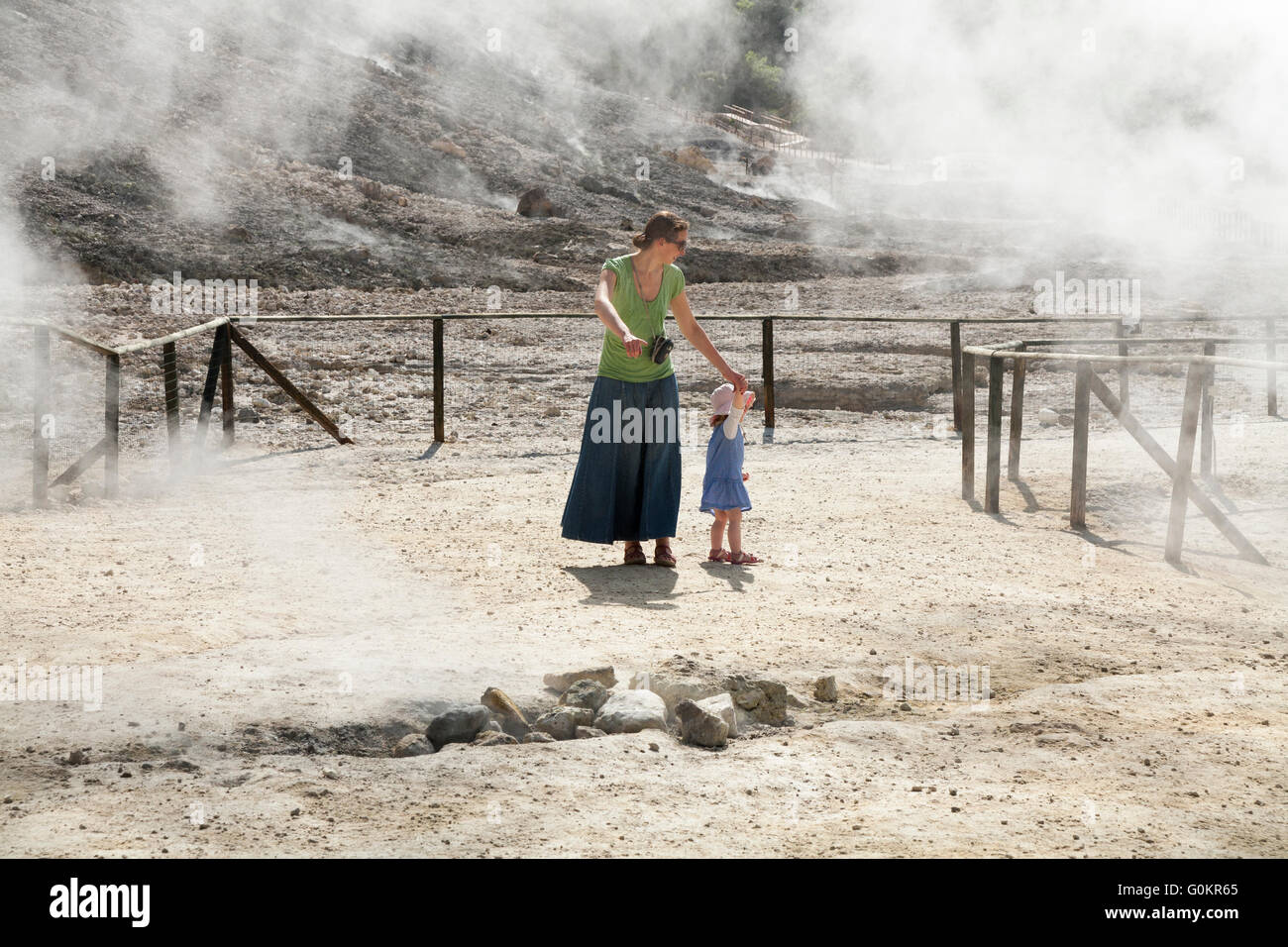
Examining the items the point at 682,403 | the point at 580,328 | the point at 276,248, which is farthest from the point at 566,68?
the point at 682,403

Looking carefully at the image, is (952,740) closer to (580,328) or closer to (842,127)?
(580,328)

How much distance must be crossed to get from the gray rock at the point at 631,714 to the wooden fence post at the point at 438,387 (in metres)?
5.86

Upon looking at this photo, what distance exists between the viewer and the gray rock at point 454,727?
12.0 ft

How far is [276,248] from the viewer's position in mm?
20391

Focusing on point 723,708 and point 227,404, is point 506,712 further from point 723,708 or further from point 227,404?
point 227,404

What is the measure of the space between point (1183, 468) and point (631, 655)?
120 inches

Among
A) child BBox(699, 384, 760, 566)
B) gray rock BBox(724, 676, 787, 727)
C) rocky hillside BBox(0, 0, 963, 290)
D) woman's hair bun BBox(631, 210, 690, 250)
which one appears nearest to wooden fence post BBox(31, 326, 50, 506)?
woman's hair bun BBox(631, 210, 690, 250)

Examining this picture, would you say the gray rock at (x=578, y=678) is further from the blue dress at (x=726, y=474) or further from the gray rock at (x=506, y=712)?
the blue dress at (x=726, y=474)

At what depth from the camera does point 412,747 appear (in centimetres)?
360

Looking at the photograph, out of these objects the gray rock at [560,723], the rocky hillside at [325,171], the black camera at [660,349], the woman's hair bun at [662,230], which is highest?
the rocky hillside at [325,171]

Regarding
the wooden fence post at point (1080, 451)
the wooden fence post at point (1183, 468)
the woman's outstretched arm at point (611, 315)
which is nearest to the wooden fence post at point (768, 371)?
the wooden fence post at point (1080, 451)

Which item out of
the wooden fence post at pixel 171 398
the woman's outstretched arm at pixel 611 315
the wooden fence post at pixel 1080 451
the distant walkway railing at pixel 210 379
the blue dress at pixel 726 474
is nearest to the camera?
the woman's outstretched arm at pixel 611 315

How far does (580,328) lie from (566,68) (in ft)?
101

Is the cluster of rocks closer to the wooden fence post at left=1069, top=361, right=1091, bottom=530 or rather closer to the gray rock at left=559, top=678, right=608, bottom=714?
the gray rock at left=559, top=678, right=608, bottom=714
